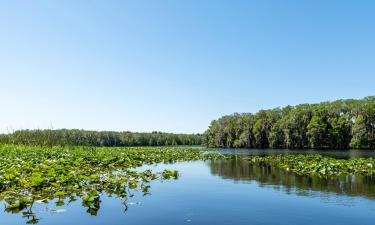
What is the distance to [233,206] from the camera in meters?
11.3

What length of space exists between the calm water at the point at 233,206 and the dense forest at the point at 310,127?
70.0 metres

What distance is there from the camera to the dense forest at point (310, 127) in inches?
3093

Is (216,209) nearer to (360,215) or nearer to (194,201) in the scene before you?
(194,201)

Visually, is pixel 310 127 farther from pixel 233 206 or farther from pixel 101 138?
pixel 233 206

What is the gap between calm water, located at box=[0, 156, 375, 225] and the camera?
30.7 ft

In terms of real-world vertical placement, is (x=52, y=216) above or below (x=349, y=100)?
below

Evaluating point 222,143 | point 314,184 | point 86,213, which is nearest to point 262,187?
point 314,184

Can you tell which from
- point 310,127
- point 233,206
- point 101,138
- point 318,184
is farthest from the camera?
point 101,138

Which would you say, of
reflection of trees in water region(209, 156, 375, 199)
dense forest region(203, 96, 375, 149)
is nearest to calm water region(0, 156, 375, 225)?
reflection of trees in water region(209, 156, 375, 199)

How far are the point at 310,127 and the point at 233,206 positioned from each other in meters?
77.7

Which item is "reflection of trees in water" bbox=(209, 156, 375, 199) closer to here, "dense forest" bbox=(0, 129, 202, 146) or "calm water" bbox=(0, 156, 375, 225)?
"calm water" bbox=(0, 156, 375, 225)

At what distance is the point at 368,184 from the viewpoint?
16.1 meters

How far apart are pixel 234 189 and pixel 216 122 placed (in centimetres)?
10102

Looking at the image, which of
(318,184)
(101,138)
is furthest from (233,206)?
(101,138)
